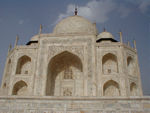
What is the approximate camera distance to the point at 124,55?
14.8 metres

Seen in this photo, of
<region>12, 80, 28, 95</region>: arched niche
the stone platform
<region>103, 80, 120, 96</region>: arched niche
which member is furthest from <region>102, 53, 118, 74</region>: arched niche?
the stone platform

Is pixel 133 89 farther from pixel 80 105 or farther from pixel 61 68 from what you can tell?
pixel 80 105

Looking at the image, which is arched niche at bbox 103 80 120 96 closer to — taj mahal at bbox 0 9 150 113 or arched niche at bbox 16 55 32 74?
taj mahal at bbox 0 9 150 113

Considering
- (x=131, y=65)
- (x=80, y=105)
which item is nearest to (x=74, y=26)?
(x=131, y=65)

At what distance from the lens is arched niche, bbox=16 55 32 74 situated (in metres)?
16.0

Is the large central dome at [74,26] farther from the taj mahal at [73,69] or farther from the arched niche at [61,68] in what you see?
the arched niche at [61,68]

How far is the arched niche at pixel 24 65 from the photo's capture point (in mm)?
15971

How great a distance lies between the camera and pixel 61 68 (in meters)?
16.3

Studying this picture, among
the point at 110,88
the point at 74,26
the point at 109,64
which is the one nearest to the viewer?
the point at 110,88

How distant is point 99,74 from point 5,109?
30.0ft

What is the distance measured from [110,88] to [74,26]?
856 centimetres

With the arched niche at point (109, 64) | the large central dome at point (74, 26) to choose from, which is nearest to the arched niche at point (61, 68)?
the arched niche at point (109, 64)

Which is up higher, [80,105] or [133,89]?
[133,89]

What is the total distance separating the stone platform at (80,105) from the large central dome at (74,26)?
13249mm
